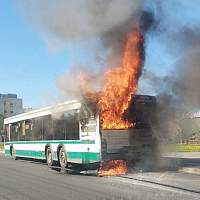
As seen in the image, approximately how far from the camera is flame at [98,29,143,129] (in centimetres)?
1675

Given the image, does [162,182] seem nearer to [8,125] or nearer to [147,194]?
[147,194]

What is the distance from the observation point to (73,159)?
1811 cm

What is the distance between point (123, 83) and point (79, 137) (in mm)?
2440

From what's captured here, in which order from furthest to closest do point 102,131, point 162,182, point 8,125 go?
1. point 8,125
2. point 102,131
3. point 162,182

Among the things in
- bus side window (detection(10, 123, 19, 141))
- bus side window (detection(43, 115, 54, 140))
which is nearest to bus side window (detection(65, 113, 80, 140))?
bus side window (detection(43, 115, 54, 140))

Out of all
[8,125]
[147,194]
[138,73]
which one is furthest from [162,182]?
[8,125]

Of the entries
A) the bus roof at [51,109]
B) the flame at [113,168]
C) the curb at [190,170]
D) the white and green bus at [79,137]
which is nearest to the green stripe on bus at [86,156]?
the white and green bus at [79,137]

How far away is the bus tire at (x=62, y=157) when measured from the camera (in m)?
19.1

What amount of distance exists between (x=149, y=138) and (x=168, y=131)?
974 millimetres

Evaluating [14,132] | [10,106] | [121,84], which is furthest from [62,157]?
[10,106]

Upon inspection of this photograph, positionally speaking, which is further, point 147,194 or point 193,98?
point 193,98

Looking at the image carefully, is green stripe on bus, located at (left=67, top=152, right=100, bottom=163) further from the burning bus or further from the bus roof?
the bus roof

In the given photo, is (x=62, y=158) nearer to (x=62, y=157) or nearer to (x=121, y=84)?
(x=62, y=157)

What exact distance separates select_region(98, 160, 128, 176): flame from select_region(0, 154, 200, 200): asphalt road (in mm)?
659
